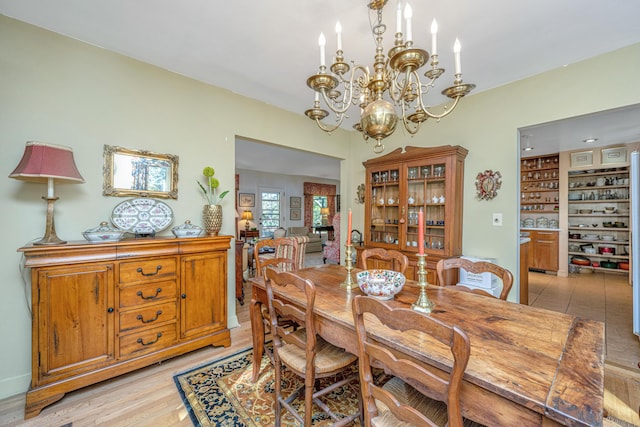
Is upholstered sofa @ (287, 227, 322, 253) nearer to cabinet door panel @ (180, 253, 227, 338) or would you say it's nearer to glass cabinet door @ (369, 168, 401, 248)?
glass cabinet door @ (369, 168, 401, 248)

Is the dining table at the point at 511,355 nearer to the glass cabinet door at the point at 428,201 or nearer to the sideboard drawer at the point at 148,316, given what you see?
the sideboard drawer at the point at 148,316

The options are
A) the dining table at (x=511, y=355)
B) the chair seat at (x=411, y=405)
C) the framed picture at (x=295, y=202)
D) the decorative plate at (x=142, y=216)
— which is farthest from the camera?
the framed picture at (x=295, y=202)

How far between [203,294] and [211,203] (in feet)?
3.20

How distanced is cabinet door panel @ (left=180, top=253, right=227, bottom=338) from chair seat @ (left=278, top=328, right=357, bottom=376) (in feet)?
3.80

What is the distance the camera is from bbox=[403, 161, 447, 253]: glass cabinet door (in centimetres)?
312

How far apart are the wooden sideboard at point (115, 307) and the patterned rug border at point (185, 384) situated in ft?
0.65

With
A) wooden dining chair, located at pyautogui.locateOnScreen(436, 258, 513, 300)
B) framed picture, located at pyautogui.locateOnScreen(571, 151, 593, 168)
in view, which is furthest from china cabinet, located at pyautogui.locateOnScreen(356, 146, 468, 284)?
framed picture, located at pyautogui.locateOnScreen(571, 151, 593, 168)

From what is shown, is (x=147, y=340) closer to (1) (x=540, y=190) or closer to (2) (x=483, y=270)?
(2) (x=483, y=270)

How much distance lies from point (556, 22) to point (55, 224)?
4.11 m

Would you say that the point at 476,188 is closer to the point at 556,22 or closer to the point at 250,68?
the point at 556,22

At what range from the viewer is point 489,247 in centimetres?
290

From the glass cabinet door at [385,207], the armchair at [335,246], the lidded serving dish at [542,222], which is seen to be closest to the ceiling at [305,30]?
the glass cabinet door at [385,207]

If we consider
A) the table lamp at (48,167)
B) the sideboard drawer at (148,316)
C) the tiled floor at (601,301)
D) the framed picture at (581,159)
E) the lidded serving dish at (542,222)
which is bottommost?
the tiled floor at (601,301)

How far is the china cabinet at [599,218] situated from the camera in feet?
16.8
